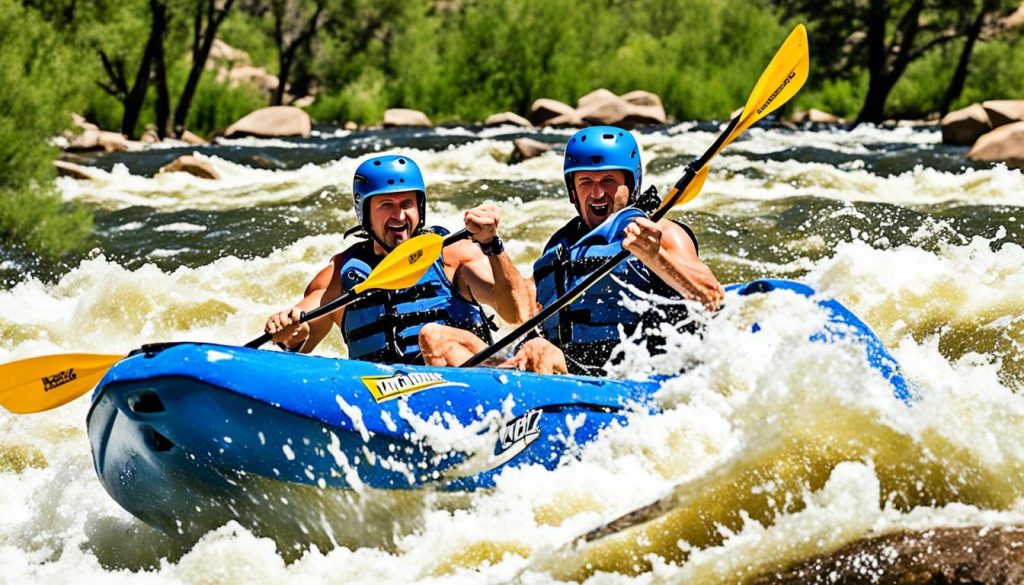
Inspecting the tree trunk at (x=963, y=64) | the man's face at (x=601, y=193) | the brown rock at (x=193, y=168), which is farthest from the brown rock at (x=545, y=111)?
the man's face at (x=601, y=193)

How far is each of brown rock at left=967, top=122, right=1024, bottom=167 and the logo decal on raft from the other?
9185 millimetres

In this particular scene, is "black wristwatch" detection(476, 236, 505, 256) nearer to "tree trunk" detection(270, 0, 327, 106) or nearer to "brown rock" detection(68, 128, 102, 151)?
"brown rock" detection(68, 128, 102, 151)

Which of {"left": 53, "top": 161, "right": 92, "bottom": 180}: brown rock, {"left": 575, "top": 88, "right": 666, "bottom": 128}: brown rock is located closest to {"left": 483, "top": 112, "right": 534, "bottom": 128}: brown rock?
{"left": 575, "top": 88, "right": 666, "bottom": 128}: brown rock

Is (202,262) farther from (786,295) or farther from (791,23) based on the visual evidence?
(791,23)

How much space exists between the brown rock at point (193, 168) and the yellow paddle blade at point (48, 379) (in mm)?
9149

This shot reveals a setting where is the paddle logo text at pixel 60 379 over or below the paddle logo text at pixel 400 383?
over

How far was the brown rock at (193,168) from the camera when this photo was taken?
516 inches

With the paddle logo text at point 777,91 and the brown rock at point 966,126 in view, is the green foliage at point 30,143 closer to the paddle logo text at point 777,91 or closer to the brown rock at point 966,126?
the paddle logo text at point 777,91

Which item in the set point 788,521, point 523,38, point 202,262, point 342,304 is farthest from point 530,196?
point 523,38

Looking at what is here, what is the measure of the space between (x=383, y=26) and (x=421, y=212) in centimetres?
2609

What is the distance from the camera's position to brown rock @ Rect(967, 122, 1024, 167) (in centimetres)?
1191

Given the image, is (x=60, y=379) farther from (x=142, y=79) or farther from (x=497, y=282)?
(x=142, y=79)

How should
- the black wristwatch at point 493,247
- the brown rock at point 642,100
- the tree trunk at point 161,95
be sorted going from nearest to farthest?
1. the black wristwatch at point 493,247
2. the tree trunk at point 161,95
3. the brown rock at point 642,100

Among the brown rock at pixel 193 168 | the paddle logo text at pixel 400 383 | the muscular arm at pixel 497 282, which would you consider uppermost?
the brown rock at pixel 193 168
